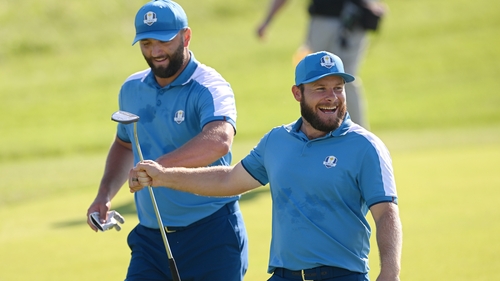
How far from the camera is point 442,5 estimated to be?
25.7 meters

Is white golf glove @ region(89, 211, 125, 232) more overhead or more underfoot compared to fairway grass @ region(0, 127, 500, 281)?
more overhead

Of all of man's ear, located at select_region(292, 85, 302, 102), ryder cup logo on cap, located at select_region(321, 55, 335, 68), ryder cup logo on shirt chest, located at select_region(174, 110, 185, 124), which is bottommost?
ryder cup logo on shirt chest, located at select_region(174, 110, 185, 124)

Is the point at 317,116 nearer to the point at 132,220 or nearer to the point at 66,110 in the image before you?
the point at 132,220

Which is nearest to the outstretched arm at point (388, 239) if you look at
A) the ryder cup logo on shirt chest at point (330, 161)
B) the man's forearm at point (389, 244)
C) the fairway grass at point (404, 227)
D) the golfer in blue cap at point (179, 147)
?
the man's forearm at point (389, 244)

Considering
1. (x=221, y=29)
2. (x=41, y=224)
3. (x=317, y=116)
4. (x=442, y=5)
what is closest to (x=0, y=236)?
(x=41, y=224)

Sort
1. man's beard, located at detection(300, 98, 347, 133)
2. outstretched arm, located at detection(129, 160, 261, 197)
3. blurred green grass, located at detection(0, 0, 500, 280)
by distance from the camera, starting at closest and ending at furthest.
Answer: man's beard, located at detection(300, 98, 347, 133) < outstretched arm, located at detection(129, 160, 261, 197) < blurred green grass, located at detection(0, 0, 500, 280)

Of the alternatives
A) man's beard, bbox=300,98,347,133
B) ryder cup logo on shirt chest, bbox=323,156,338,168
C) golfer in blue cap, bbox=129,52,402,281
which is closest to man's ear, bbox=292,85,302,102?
golfer in blue cap, bbox=129,52,402,281

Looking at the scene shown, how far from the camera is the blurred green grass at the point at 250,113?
25.9 ft

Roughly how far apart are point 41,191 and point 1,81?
374 inches

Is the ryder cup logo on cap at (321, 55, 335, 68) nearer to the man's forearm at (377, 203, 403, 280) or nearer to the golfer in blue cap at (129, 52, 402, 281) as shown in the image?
the golfer in blue cap at (129, 52, 402, 281)

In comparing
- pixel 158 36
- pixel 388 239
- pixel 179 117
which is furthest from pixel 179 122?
pixel 388 239

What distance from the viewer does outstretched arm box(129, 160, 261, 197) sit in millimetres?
5117

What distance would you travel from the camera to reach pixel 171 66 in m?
5.73

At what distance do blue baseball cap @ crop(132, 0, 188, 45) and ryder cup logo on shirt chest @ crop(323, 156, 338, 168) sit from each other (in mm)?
1428
